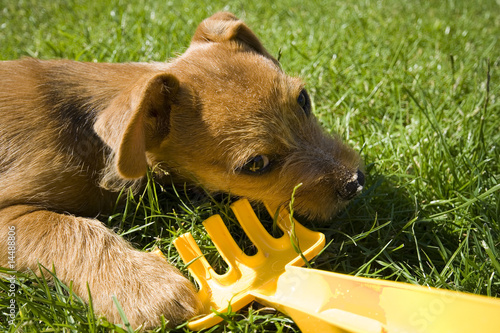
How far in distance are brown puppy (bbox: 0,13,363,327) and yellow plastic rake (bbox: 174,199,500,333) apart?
0.59ft

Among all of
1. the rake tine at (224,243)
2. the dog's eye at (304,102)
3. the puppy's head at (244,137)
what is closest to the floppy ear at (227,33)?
the puppy's head at (244,137)

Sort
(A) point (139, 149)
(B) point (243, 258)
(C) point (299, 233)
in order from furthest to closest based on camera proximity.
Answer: (C) point (299, 233) < (B) point (243, 258) < (A) point (139, 149)

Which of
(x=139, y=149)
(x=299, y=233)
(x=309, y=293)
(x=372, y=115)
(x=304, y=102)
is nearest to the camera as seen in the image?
(x=309, y=293)

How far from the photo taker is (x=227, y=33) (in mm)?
3092

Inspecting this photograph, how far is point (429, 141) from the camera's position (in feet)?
10.8

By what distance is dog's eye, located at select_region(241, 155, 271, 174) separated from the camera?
262cm

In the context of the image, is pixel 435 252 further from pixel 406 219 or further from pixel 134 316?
pixel 134 316

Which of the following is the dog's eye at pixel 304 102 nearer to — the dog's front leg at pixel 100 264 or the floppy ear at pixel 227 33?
the floppy ear at pixel 227 33

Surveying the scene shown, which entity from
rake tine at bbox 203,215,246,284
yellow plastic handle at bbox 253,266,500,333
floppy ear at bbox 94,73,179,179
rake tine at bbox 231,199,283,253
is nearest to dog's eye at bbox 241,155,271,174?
rake tine at bbox 231,199,283,253

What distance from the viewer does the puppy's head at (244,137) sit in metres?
2.55

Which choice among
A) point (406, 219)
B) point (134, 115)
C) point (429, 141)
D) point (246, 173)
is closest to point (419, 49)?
point (429, 141)

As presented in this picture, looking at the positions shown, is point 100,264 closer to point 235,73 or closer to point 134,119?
point 134,119

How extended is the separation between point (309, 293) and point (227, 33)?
1.87 m

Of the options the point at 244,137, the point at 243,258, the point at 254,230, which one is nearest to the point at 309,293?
the point at 243,258
